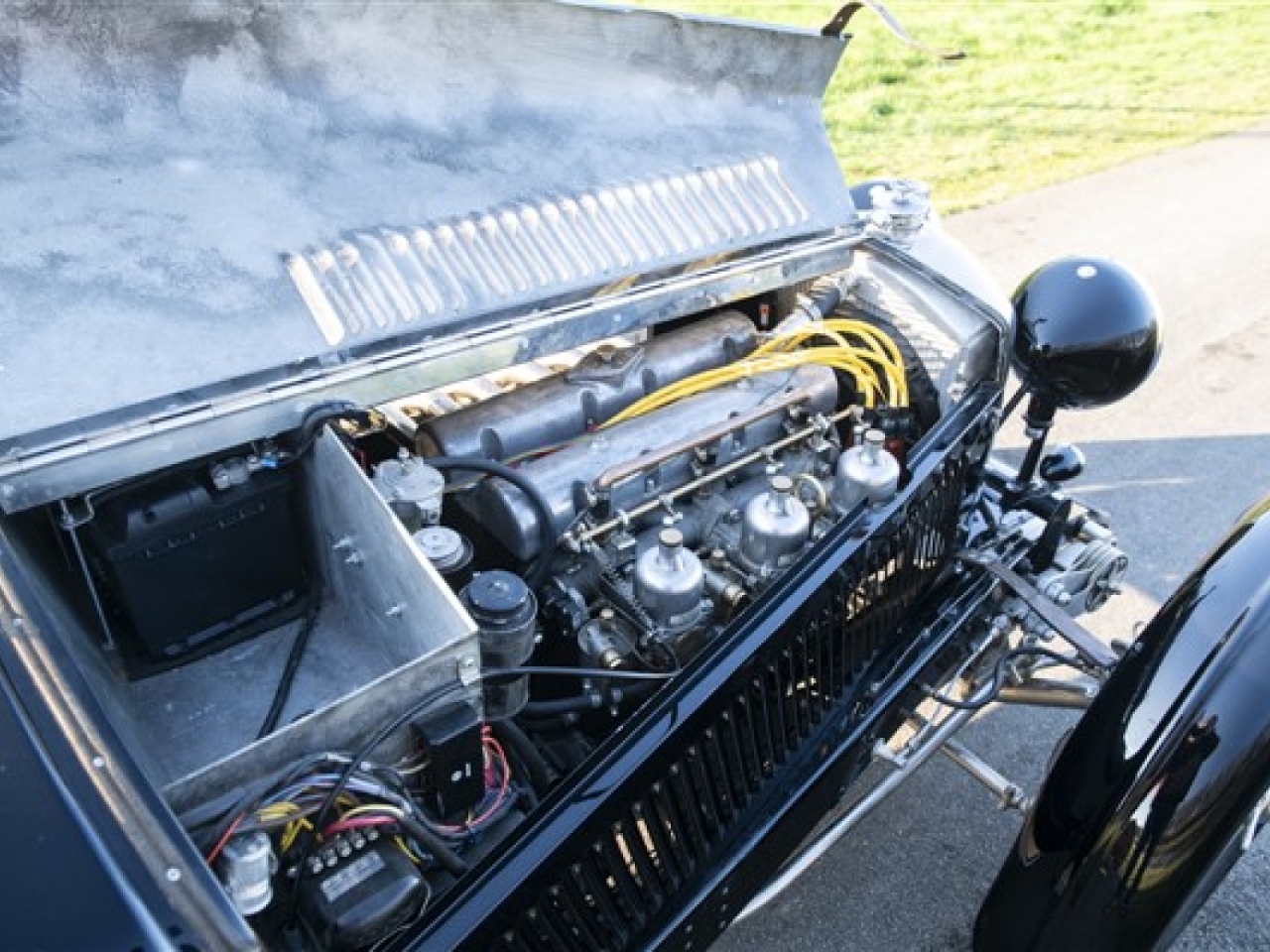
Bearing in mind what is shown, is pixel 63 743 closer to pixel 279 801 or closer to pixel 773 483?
pixel 279 801

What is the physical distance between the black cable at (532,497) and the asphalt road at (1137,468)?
101 centimetres

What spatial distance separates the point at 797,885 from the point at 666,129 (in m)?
1.65

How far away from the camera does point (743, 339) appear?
228cm

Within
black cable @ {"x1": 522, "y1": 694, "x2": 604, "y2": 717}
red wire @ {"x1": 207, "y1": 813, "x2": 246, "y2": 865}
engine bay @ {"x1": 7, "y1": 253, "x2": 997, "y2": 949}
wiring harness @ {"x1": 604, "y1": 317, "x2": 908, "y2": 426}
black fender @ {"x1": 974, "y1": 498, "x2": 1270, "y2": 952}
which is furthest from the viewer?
wiring harness @ {"x1": 604, "y1": 317, "x2": 908, "y2": 426}

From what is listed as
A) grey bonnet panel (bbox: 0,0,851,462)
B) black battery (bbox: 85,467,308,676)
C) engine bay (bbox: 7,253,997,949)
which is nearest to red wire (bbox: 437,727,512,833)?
engine bay (bbox: 7,253,997,949)

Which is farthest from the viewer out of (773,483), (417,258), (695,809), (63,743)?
(773,483)

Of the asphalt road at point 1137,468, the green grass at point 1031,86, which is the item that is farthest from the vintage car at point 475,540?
the green grass at point 1031,86

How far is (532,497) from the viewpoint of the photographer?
1680mm

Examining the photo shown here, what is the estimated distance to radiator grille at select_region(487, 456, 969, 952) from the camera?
141 centimetres

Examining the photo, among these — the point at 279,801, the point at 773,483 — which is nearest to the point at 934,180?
the point at 773,483

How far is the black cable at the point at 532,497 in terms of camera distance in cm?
168

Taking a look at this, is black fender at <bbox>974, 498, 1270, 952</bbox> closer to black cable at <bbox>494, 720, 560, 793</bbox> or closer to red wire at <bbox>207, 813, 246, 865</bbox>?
black cable at <bbox>494, 720, 560, 793</bbox>

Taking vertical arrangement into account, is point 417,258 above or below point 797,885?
above

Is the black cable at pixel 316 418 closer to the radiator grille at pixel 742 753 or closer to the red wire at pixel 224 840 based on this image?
the red wire at pixel 224 840
